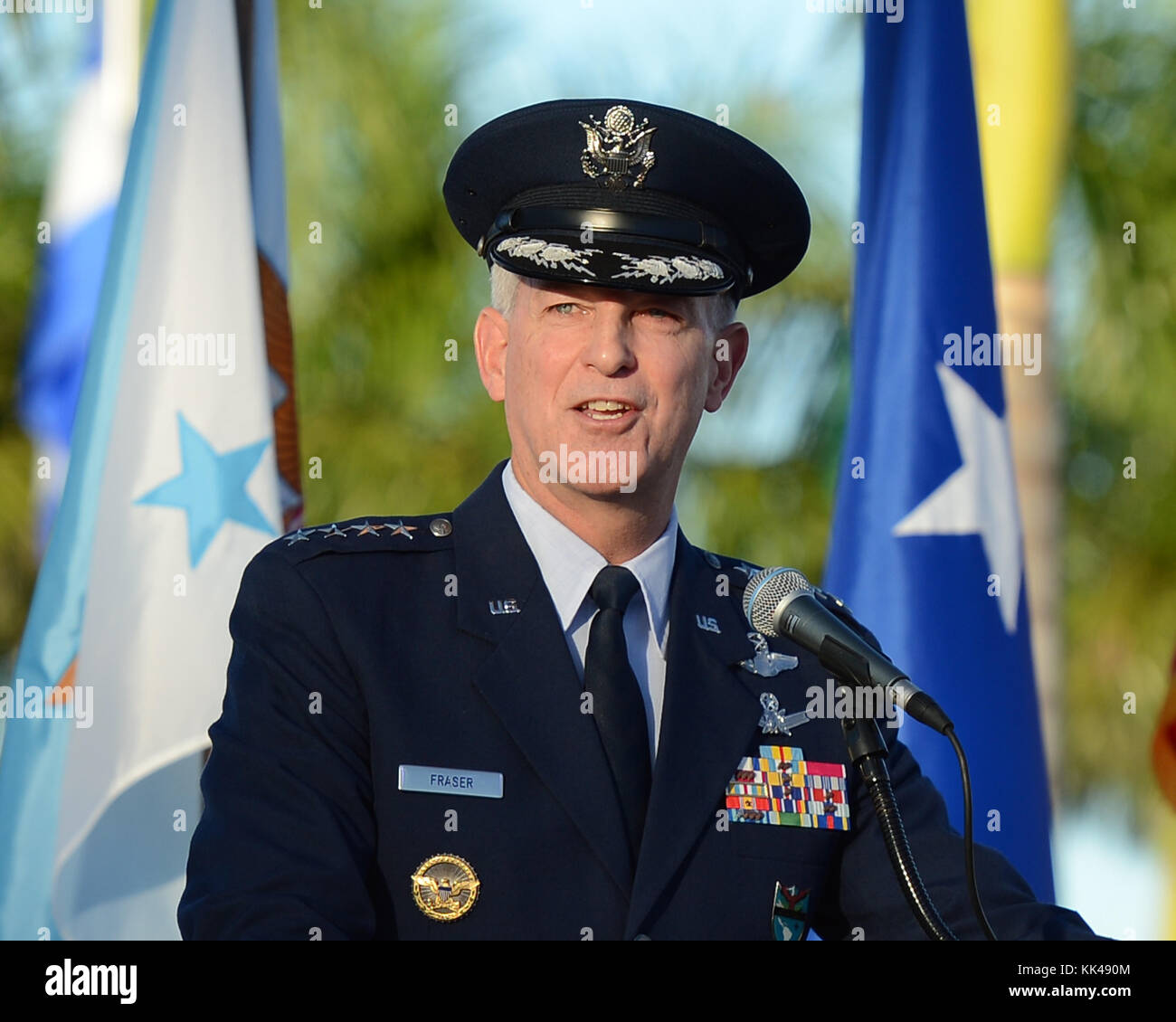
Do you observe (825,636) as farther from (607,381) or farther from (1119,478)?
(1119,478)

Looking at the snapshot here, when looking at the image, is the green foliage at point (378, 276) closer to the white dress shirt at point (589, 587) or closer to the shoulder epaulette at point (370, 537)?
the shoulder epaulette at point (370, 537)

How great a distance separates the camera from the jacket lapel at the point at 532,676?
224cm

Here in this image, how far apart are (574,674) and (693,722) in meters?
0.21

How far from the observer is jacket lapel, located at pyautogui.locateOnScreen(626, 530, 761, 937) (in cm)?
224

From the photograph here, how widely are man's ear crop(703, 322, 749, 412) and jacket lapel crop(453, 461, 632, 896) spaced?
0.41m

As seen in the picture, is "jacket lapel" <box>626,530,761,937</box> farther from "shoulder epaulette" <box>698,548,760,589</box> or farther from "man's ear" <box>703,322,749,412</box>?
"man's ear" <box>703,322,749,412</box>

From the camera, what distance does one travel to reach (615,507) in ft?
8.07

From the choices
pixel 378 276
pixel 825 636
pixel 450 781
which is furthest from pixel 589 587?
pixel 378 276

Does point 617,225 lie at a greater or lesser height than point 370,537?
greater

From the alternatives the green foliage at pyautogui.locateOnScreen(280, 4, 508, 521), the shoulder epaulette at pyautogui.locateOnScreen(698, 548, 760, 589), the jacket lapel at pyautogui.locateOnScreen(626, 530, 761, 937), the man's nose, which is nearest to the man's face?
the man's nose

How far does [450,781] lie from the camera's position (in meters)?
2.22
